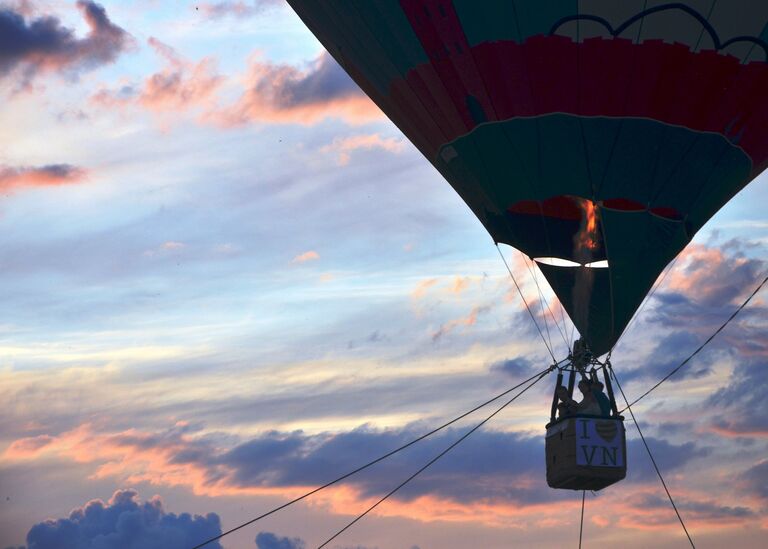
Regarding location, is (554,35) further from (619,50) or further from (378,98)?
(378,98)

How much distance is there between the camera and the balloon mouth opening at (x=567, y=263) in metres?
28.2

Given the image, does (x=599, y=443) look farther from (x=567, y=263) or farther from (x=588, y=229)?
(x=588, y=229)

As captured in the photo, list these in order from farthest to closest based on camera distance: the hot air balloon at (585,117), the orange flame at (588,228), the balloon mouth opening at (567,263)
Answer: the balloon mouth opening at (567,263)
the orange flame at (588,228)
the hot air balloon at (585,117)

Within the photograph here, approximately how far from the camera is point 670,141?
2738cm

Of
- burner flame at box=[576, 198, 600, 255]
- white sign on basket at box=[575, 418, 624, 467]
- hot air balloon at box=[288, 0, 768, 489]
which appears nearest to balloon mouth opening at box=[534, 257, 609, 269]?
hot air balloon at box=[288, 0, 768, 489]

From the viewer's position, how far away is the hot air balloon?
87.9ft

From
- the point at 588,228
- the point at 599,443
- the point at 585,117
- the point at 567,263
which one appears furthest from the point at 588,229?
the point at 599,443

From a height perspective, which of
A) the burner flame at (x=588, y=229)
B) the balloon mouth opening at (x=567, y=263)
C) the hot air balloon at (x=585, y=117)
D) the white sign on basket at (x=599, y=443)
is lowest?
the white sign on basket at (x=599, y=443)

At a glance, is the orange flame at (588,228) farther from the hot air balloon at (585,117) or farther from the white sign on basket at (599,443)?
the white sign on basket at (599,443)

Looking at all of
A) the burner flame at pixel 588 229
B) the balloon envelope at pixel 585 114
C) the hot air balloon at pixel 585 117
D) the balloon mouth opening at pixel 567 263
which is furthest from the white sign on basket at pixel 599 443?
the burner flame at pixel 588 229

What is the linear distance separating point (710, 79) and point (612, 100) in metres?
1.46

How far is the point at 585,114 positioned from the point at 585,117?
0.17 feet

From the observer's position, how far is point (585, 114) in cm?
2719

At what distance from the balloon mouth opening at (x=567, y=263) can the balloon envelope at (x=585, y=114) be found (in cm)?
5
